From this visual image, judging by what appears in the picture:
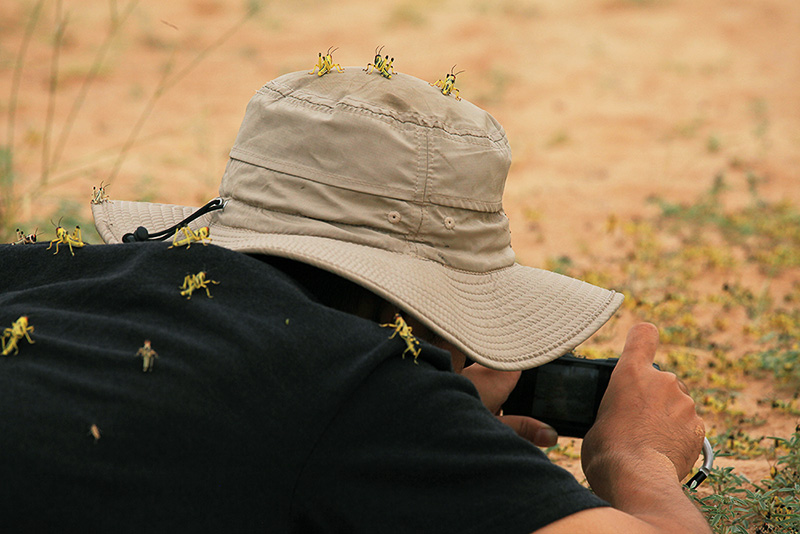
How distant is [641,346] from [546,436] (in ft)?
1.08

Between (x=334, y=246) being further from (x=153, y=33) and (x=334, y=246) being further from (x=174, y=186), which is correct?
(x=153, y=33)

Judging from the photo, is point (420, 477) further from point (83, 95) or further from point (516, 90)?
point (516, 90)

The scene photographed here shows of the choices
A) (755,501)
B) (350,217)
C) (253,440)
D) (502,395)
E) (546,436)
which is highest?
(350,217)

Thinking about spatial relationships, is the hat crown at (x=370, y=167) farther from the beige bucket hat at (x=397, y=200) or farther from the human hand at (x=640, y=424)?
the human hand at (x=640, y=424)

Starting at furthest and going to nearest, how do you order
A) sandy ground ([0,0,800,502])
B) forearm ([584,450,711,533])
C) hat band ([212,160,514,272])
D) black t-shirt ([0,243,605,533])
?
1. sandy ground ([0,0,800,502])
2. hat band ([212,160,514,272])
3. forearm ([584,450,711,533])
4. black t-shirt ([0,243,605,533])

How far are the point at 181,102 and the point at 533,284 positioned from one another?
5929mm

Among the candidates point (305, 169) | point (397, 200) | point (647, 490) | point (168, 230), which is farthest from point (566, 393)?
point (168, 230)

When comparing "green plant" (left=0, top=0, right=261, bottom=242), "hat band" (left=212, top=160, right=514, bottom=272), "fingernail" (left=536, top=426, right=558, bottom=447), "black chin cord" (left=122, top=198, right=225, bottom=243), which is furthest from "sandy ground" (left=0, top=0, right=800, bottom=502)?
"black chin cord" (left=122, top=198, right=225, bottom=243)

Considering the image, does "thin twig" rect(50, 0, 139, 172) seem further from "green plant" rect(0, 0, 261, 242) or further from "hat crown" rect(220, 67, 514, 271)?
"hat crown" rect(220, 67, 514, 271)

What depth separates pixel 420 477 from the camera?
1116 mm

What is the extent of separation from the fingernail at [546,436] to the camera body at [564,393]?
0.04 metres

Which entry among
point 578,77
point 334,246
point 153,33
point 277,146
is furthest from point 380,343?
point 153,33

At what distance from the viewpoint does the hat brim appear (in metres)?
1.28

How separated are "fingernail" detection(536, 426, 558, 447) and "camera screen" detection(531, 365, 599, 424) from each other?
59 millimetres
